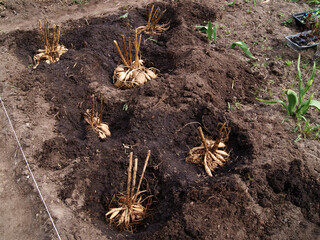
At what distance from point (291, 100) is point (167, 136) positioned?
124cm

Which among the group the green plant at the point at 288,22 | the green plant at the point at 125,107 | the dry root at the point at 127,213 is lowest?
the dry root at the point at 127,213

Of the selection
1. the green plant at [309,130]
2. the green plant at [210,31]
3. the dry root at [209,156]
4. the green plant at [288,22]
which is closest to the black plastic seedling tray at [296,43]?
the green plant at [288,22]

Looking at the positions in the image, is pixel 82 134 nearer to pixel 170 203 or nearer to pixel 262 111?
pixel 170 203

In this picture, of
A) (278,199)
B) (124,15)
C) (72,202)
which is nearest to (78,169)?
(72,202)

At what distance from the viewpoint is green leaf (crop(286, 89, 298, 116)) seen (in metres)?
2.89

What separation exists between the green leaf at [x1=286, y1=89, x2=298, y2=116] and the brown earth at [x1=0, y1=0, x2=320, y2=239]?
103mm

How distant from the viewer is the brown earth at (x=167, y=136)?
2.31 meters

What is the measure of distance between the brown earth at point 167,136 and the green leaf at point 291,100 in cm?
10

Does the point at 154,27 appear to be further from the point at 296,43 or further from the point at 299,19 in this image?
the point at 299,19

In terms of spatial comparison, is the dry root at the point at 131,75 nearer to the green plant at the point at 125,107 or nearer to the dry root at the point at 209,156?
the green plant at the point at 125,107

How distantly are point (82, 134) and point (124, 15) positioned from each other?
7.43 ft

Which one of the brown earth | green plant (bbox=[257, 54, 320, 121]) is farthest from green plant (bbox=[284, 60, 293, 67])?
green plant (bbox=[257, 54, 320, 121])

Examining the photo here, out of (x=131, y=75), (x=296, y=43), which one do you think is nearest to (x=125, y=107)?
(x=131, y=75)

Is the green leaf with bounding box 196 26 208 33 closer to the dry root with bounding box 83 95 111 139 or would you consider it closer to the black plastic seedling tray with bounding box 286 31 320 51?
the black plastic seedling tray with bounding box 286 31 320 51
